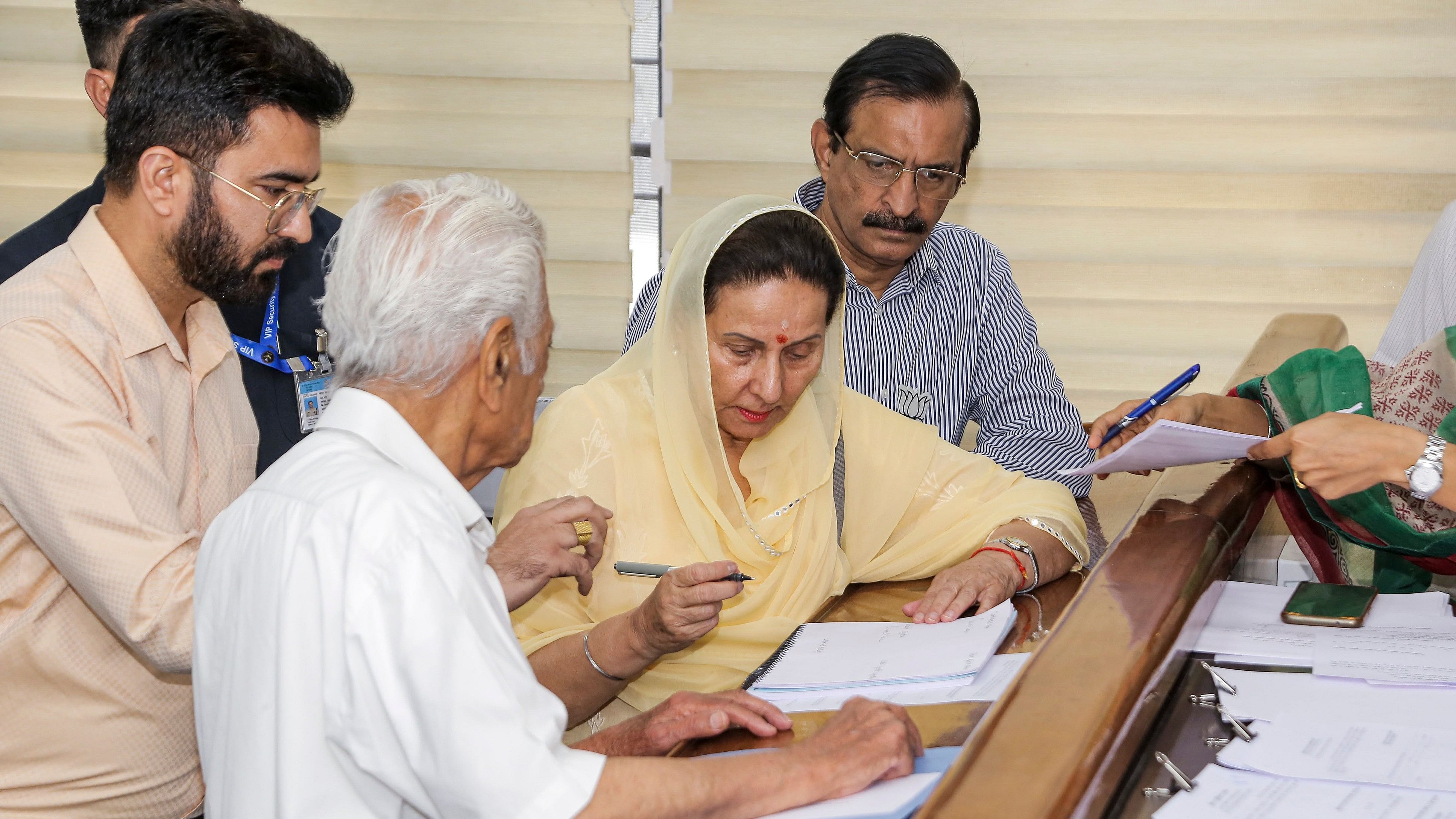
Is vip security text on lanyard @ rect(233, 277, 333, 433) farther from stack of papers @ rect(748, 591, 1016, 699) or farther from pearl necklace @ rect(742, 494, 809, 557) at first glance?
stack of papers @ rect(748, 591, 1016, 699)

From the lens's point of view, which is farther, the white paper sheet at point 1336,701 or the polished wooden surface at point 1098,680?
the white paper sheet at point 1336,701

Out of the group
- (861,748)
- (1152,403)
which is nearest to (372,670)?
(861,748)

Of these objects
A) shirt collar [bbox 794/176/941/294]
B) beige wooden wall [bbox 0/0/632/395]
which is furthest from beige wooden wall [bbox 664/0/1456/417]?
shirt collar [bbox 794/176/941/294]

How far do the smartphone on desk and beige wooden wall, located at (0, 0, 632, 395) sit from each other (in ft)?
8.31

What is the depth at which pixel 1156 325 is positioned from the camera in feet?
13.1

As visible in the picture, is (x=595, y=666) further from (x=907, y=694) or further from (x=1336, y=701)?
(x=1336, y=701)

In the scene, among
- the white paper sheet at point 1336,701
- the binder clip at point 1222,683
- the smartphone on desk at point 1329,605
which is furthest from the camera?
the smartphone on desk at point 1329,605

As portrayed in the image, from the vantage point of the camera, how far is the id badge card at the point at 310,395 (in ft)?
8.79

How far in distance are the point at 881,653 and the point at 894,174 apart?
1.40 meters

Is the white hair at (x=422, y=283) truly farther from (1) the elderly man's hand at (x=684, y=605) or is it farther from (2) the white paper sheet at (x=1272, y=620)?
(2) the white paper sheet at (x=1272, y=620)

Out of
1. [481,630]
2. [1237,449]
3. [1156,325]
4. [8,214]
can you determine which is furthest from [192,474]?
[1156,325]

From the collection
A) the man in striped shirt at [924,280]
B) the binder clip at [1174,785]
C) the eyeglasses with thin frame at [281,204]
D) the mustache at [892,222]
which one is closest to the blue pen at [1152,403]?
the man in striped shirt at [924,280]

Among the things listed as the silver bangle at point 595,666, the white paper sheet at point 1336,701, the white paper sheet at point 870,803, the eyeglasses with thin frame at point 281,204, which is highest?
the eyeglasses with thin frame at point 281,204

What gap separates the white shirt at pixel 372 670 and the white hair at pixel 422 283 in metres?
0.14
